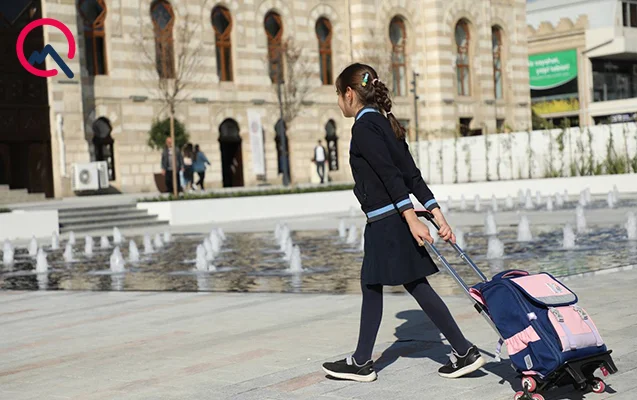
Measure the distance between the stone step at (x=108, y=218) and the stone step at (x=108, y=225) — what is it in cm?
12

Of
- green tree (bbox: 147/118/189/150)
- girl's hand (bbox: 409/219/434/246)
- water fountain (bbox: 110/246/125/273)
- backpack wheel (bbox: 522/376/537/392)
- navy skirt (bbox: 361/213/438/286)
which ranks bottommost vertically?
water fountain (bbox: 110/246/125/273)

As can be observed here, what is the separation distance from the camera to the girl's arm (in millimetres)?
5859

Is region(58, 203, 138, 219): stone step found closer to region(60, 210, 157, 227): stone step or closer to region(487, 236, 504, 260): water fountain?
region(60, 210, 157, 227): stone step

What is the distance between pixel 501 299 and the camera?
536 cm

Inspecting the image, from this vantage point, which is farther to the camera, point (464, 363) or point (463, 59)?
point (463, 59)

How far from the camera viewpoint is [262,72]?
139 ft

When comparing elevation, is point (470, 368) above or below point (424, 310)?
below

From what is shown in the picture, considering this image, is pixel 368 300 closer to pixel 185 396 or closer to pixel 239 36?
pixel 185 396

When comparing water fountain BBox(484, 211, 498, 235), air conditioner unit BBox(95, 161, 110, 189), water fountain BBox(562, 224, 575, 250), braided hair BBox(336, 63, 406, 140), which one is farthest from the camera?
air conditioner unit BBox(95, 161, 110, 189)

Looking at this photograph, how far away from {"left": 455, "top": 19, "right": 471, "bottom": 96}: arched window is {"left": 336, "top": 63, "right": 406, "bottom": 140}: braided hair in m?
45.5

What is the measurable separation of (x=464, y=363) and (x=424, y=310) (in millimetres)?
384

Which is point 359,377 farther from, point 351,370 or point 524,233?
point 524,233

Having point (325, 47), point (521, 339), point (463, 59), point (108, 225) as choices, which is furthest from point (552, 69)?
point (521, 339)

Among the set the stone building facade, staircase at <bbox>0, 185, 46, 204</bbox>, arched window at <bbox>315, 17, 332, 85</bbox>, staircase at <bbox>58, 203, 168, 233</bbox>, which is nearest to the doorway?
the stone building facade
